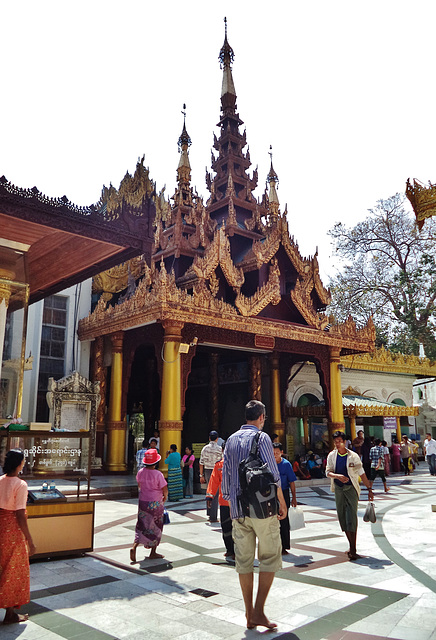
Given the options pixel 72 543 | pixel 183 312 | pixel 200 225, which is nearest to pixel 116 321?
pixel 183 312

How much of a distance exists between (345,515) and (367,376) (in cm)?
1921

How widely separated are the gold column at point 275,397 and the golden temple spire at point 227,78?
515 inches

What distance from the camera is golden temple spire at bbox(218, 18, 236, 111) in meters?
24.5

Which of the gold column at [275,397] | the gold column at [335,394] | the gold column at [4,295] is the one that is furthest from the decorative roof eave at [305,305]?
the gold column at [4,295]

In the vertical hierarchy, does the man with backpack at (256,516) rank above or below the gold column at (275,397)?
below

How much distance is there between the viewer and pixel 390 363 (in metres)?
24.5

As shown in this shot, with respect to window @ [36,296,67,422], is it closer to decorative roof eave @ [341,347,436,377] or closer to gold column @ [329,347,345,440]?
gold column @ [329,347,345,440]

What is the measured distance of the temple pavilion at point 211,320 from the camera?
14.0 meters

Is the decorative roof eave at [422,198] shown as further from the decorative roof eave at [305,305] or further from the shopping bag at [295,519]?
the decorative roof eave at [305,305]

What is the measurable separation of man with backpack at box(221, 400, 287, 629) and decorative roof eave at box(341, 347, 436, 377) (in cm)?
1925

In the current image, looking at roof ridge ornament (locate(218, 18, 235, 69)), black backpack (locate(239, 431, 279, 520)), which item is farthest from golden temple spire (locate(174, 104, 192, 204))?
black backpack (locate(239, 431, 279, 520))

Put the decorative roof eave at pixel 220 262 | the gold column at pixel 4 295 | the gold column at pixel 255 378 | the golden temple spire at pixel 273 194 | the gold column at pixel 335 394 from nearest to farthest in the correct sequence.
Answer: the gold column at pixel 4 295 < the decorative roof eave at pixel 220 262 < the gold column at pixel 335 394 < the gold column at pixel 255 378 < the golden temple spire at pixel 273 194

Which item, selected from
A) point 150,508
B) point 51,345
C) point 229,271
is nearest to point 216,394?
point 229,271

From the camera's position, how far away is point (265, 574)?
144 inches
